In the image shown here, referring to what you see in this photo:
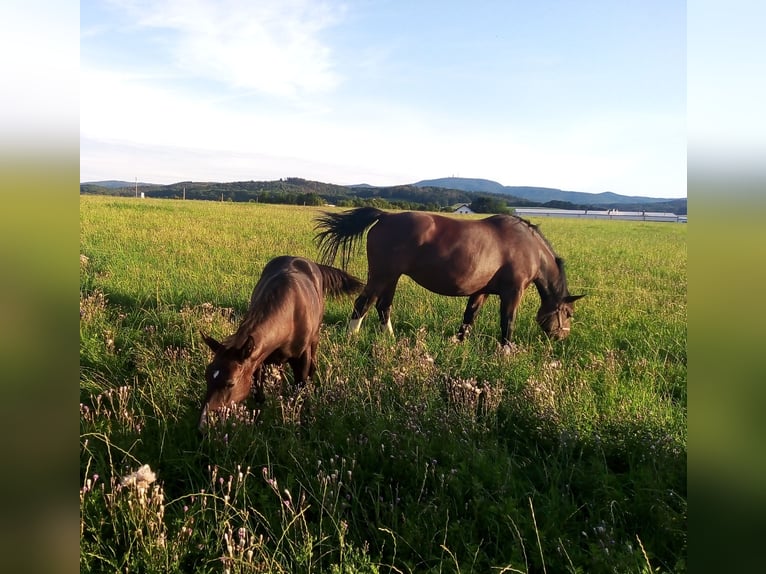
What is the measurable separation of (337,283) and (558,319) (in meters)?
3.17

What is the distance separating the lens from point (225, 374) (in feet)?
11.5

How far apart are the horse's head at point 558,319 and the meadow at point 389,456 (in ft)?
0.59

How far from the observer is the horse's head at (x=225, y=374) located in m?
3.49

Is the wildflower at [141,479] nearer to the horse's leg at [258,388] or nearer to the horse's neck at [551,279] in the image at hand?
the horse's leg at [258,388]

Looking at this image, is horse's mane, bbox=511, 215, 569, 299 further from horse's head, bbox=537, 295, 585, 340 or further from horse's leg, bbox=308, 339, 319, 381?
horse's leg, bbox=308, 339, 319, 381

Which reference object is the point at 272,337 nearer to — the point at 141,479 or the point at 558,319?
the point at 141,479

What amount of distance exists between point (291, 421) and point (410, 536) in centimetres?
145

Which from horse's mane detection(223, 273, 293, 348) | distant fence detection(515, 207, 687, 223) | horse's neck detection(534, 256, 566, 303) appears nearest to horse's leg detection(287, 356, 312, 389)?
horse's mane detection(223, 273, 293, 348)

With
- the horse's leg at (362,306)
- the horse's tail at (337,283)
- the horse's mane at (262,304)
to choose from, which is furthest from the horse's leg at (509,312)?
the horse's mane at (262,304)
